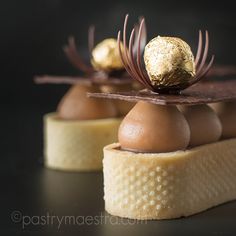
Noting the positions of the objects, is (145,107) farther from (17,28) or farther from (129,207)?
(17,28)

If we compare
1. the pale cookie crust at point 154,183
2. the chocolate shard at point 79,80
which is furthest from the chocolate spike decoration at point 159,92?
the chocolate shard at point 79,80

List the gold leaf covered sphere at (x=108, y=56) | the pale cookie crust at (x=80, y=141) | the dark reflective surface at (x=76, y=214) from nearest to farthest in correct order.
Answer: the dark reflective surface at (x=76, y=214)
the pale cookie crust at (x=80, y=141)
the gold leaf covered sphere at (x=108, y=56)

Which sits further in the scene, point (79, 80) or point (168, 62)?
point (79, 80)

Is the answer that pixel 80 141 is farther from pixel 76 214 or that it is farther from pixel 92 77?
pixel 76 214

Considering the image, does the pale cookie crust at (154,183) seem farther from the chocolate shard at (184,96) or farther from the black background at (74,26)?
the black background at (74,26)

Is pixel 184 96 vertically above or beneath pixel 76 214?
above

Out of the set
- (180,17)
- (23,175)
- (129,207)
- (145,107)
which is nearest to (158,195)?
(129,207)

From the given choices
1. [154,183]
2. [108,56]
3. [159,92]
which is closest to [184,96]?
[159,92]
